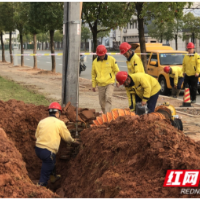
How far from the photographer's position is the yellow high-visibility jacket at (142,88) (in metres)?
7.91

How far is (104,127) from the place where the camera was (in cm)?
652

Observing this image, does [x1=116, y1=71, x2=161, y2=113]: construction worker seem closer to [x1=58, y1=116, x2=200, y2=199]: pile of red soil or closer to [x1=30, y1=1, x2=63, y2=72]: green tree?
[x1=58, y1=116, x2=200, y2=199]: pile of red soil

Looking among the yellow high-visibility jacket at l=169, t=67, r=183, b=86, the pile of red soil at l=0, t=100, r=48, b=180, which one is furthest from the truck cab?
the pile of red soil at l=0, t=100, r=48, b=180

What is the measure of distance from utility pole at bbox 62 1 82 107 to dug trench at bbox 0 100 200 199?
7.35ft

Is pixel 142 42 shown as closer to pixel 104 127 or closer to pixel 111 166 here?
pixel 104 127

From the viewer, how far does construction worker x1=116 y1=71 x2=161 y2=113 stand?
7.80 m

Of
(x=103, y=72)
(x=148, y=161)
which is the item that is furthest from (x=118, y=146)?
(x=103, y=72)

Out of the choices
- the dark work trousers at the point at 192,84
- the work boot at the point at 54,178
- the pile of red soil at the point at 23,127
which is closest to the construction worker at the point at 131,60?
the pile of red soil at the point at 23,127

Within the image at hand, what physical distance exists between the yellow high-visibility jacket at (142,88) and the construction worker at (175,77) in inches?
227

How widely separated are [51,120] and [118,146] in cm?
144

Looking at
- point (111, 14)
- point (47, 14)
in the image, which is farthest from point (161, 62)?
point (47, 14)

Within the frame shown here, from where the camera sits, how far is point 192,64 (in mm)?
13023

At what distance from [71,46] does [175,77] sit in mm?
5973

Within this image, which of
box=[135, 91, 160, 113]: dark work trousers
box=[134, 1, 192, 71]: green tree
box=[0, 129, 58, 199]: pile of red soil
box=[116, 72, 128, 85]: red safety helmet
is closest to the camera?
box=[0, 129, 58, 199]: pile of red soil
